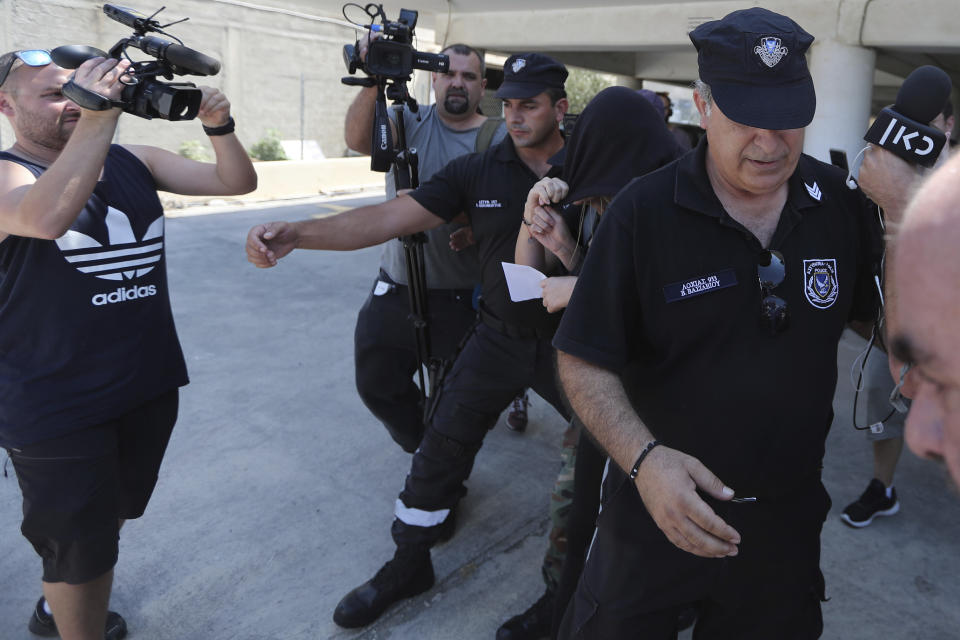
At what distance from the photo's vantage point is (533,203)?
2510mm

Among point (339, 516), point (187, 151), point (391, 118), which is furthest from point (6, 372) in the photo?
point (187, 151)

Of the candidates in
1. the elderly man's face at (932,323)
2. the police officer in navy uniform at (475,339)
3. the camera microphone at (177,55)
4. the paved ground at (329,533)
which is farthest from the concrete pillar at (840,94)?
the elderly man's face at (932,323)

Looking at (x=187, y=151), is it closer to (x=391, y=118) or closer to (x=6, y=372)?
(x=391, y=118)

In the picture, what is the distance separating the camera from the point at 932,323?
68 cm

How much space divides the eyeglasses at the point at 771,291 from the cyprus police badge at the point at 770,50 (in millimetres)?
404

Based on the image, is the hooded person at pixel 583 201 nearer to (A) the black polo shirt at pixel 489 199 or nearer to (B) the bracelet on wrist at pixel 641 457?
(A) the black polo shirt at pixel 489 199

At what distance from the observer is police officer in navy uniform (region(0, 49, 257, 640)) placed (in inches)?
88.3

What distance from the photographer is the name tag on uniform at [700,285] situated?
5.74 feet

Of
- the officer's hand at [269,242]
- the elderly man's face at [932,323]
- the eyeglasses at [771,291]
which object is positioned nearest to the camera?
the elderly man's face at [932,323]

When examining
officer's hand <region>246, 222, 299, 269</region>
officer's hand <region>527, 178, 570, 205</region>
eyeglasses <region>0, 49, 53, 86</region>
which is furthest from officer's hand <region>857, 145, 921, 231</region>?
eyeglasses <region>0, 49, 53, 86</region>

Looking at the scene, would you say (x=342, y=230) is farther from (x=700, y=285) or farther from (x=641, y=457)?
(x=641, y=457)

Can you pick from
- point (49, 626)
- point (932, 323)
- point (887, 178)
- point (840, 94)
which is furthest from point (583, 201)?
point (840, 94)

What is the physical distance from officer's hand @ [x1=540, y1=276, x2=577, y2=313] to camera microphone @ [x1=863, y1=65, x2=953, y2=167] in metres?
0.82

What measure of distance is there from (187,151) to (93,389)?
1360cm
